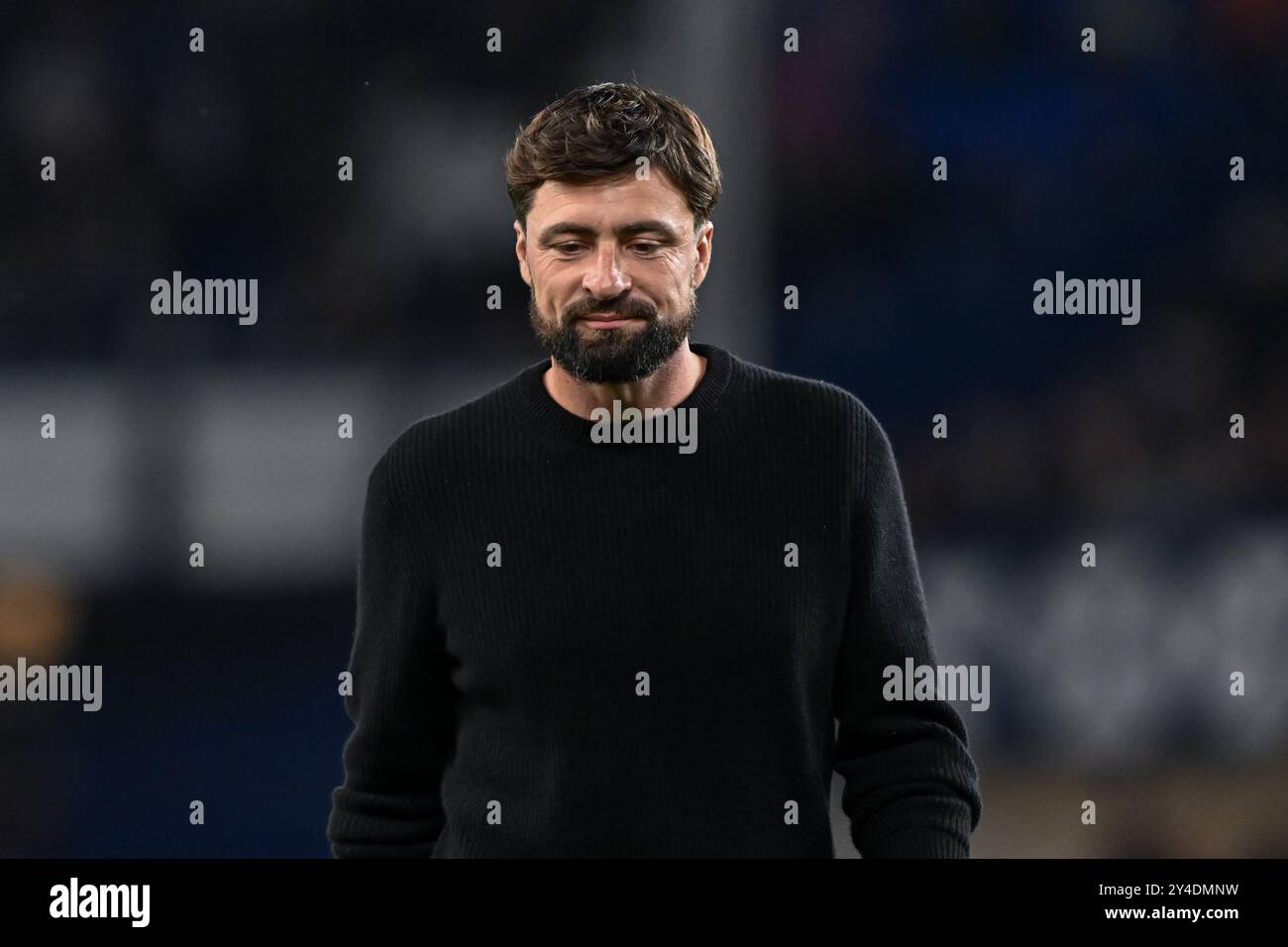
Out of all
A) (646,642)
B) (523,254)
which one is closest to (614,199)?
(523,254)

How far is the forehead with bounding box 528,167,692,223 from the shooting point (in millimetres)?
2049

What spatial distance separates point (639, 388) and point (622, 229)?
0.21 metres

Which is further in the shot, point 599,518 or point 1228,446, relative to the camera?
point 1228,446

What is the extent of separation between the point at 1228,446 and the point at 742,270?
1775 mm

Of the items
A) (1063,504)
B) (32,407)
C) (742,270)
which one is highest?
(742,270)

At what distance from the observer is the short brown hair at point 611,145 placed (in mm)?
2053

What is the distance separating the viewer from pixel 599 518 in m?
2.11

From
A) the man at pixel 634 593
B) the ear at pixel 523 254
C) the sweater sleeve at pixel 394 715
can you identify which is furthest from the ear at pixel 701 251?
the sweater sleeve at pixel 394 715

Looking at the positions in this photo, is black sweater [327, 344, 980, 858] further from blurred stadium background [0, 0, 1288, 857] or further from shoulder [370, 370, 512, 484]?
blurred stadium background [0, 0, 1288, 857]

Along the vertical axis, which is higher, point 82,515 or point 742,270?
point 742,270

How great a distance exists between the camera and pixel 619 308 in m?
2.05

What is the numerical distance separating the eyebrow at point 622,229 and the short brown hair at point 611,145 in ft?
0.19

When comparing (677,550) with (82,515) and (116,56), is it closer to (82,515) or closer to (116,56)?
(82,515)

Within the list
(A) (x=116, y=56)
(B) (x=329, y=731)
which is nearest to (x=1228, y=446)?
(B) (x=329, y=731)
